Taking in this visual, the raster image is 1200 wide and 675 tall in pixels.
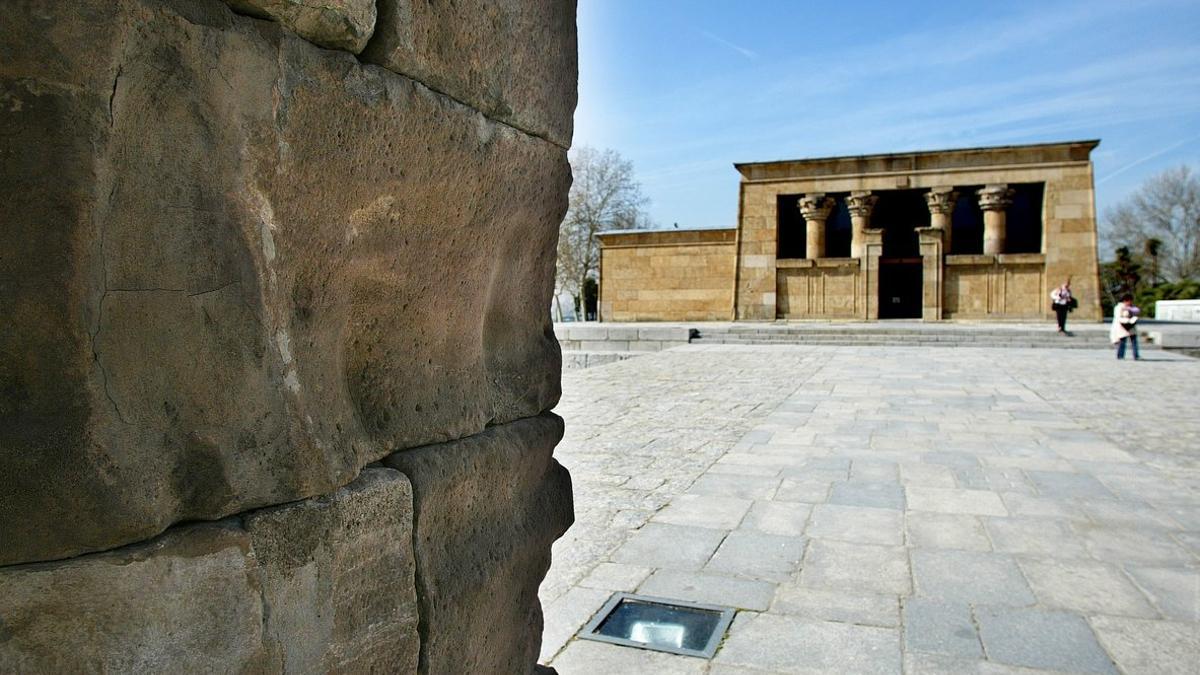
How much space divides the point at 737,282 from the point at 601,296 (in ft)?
15.6

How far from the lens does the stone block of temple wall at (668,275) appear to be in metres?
28.2

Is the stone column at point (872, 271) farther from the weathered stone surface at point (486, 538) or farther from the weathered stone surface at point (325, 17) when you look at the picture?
the weathered stone surface at point (325, 17)

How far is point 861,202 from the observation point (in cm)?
2723

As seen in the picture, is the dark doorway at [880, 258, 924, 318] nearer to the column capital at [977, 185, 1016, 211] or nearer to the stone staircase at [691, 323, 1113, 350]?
the column capital at [977, 185, 1016, 211]

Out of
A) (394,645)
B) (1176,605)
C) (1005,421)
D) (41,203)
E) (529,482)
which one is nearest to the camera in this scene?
(41,203)

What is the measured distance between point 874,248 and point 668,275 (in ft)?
22.2

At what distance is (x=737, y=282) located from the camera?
27594 millimetres

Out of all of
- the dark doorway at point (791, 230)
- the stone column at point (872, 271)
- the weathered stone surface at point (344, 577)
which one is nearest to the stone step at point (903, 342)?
the stone column at point (872, 271)

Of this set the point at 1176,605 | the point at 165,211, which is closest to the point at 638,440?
the point at 1176,605

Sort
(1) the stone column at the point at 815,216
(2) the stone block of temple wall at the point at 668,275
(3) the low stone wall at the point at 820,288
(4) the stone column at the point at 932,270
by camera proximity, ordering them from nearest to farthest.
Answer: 1. (4) the stone column at the point at 932,270
2. (3) the low stone wall at the point at 820,288
3. (1) the stone column at the point at 815,216
4. (2) the stone block of temple wall at the point at 668,275

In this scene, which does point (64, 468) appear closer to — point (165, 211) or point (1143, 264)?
point (165, 211)

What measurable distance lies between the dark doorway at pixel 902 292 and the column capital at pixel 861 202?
4.40 meters

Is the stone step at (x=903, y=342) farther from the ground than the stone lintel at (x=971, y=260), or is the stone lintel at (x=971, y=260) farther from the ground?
the stone lintel at (x=971, y=260)

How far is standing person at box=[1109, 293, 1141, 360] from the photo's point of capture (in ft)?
50.1
